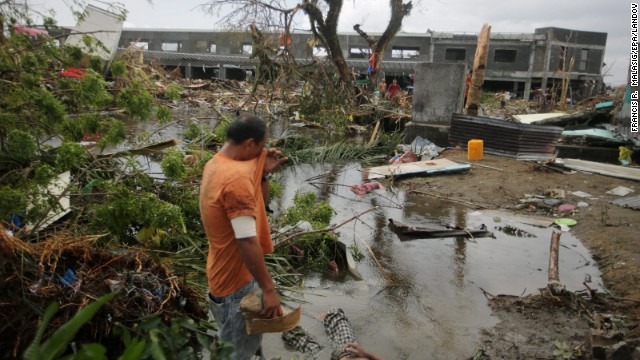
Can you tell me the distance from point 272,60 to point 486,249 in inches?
274

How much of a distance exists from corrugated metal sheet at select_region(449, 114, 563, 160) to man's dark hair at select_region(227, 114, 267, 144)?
8.47 meters

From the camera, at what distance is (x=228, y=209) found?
6.72 feet

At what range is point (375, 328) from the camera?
11.3ft

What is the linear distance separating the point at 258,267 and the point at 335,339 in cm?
139

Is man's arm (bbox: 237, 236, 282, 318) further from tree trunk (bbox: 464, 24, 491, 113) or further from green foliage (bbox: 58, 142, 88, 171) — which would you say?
tree trunk (bbox: 464, 24, 491, 113)

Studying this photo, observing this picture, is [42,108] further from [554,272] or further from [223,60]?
[223,60]

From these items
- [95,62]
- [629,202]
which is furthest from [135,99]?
[629,202]

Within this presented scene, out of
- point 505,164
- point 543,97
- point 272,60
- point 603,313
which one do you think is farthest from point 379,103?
point 603,313

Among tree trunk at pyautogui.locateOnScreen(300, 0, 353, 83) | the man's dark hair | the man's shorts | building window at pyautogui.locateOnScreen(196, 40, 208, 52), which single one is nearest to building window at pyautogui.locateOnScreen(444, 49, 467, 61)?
building window at pyautogui.locateOnScreen(196, 40, 208, 52)

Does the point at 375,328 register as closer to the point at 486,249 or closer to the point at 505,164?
the point at 486,249

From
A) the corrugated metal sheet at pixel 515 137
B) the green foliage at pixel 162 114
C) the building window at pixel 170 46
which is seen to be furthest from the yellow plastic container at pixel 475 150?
the building window at pixel 170 46

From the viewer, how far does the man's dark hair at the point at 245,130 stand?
2.22 metres

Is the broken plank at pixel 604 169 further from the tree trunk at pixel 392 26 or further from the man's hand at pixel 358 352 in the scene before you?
the tree trunk at pixel 392 26

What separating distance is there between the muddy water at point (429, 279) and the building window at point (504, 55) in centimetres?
3061
